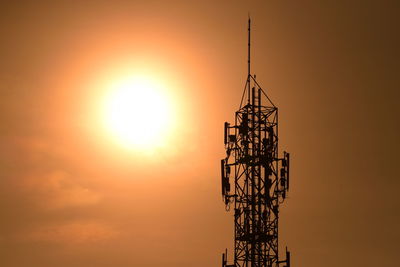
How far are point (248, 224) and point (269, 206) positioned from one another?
7.25 ft

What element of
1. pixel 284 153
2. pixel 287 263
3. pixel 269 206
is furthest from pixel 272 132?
pixel 287 263

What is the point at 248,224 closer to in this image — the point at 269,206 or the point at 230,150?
the point at 269,206

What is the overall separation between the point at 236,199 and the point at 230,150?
4.02 meters

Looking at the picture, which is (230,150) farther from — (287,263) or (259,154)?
(287,263)

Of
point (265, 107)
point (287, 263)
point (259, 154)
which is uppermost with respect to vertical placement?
point (265, 107)

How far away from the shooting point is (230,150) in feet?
194

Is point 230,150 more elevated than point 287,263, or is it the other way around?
point 230,150

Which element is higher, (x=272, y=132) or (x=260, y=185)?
(x=272, y=132)

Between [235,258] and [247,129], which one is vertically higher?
[247,129]

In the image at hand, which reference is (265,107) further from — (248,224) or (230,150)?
(248,224)

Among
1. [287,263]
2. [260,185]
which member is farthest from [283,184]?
[287,263]

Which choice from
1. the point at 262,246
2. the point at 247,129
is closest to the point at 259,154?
the point at 247,129

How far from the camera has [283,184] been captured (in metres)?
58.4

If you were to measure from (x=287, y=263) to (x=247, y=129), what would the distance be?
10.8 metres
